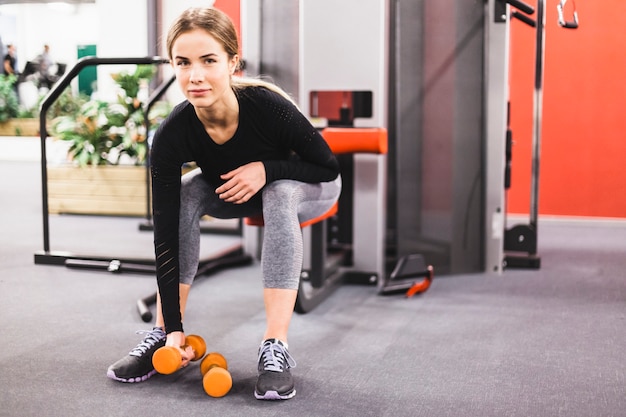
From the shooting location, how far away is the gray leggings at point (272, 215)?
5.49ft

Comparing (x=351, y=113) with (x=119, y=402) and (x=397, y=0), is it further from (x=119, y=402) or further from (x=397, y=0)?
(x=119, y=402)

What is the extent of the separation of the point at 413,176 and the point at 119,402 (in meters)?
1.73

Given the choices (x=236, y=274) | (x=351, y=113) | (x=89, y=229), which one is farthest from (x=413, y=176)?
(x=89, y=229)

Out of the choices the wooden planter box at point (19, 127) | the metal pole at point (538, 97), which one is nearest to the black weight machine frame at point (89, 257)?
the metal pole at point (538, 97)

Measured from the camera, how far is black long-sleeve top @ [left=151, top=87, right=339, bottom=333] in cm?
171

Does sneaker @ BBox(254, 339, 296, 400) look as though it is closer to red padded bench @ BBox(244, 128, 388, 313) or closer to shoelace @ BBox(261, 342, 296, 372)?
shoelace @ BBox(261, 342, 296, 372)

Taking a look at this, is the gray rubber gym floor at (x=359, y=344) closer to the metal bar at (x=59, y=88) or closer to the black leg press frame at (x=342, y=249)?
the black leg press frame at (x=342, y=249)

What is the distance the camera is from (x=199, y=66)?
162 cm

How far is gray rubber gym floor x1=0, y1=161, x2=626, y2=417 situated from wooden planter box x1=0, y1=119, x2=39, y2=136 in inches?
237

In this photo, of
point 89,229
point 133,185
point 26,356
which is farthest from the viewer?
point 133,185

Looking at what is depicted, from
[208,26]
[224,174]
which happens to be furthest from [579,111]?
[208,26]

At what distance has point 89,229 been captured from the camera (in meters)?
4.11

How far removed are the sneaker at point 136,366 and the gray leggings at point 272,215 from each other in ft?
0.61

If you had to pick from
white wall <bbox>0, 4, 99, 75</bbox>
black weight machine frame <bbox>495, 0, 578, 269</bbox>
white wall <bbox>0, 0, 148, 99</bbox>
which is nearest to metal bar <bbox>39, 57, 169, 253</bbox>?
black weight machine frame <bbox>495, 0, 578, 269</bbox>
